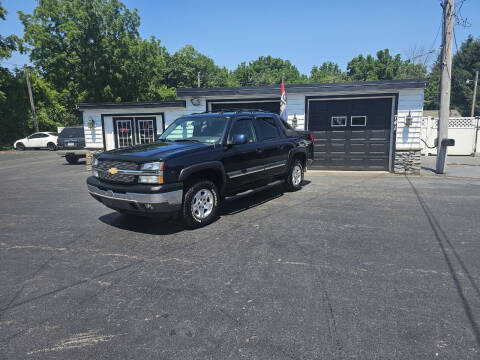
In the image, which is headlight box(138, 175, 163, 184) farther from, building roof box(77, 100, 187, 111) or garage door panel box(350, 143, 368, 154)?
building roof box(77, 100, 187, 111)

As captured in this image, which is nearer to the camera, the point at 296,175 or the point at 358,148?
the point at 296,175

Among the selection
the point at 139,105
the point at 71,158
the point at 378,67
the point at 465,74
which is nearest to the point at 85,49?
the point at 71,158

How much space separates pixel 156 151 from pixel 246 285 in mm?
2790

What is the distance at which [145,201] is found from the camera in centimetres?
479

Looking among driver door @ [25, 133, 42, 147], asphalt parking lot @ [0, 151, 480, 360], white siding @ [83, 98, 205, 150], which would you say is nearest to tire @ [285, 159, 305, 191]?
asphalt parking lot @ [0, 151, 480, 360]

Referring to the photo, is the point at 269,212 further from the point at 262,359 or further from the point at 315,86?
the point at 315,86

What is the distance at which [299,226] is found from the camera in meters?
5.60

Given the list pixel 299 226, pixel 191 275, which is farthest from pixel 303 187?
pixel 191 275

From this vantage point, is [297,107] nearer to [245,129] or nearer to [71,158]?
[245,129]

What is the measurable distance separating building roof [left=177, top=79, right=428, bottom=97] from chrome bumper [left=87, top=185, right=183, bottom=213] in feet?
29.7

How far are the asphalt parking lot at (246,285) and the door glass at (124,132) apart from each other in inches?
371

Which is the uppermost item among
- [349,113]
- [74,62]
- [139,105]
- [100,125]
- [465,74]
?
[465,74]

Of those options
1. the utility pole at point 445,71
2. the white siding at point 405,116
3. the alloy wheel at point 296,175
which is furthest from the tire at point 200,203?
the utility pole at point 445,71

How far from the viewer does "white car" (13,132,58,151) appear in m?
28.2
